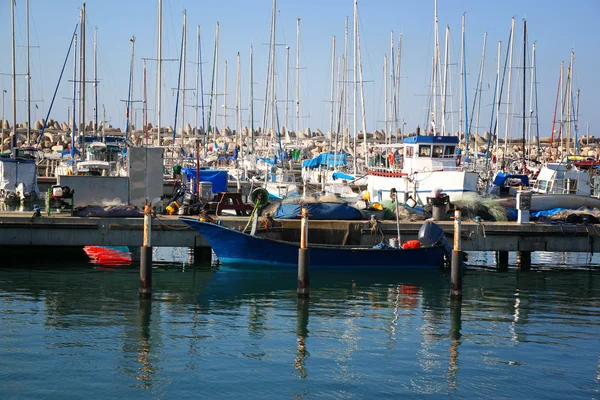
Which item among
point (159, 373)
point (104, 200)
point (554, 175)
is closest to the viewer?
point (159, 373)

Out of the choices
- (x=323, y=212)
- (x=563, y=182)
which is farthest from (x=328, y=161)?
(x=323, y=212)

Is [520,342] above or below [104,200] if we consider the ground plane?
below

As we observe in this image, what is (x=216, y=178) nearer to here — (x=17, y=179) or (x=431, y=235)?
(x=17, y=179)

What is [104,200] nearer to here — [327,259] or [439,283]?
[327,259]

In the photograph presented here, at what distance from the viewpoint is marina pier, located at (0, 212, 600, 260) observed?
26.7 meters

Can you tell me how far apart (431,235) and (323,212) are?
3992mm

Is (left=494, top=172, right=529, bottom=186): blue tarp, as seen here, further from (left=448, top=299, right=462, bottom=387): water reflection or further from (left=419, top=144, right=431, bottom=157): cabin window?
(left=448, top=299, right=462, bottom=387): water reflection

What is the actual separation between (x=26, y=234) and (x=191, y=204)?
6.36 meters

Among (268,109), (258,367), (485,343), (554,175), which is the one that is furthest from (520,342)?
(268,109)

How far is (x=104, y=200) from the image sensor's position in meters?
29.6

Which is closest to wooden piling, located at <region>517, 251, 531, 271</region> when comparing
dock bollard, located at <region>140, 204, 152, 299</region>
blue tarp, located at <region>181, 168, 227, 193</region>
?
dock bollard, located at <region>140, 204, 152, 299</region>

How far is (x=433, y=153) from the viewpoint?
121 ft

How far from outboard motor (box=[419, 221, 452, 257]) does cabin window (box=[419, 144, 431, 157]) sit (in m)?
10.4

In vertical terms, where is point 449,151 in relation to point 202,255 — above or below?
above
